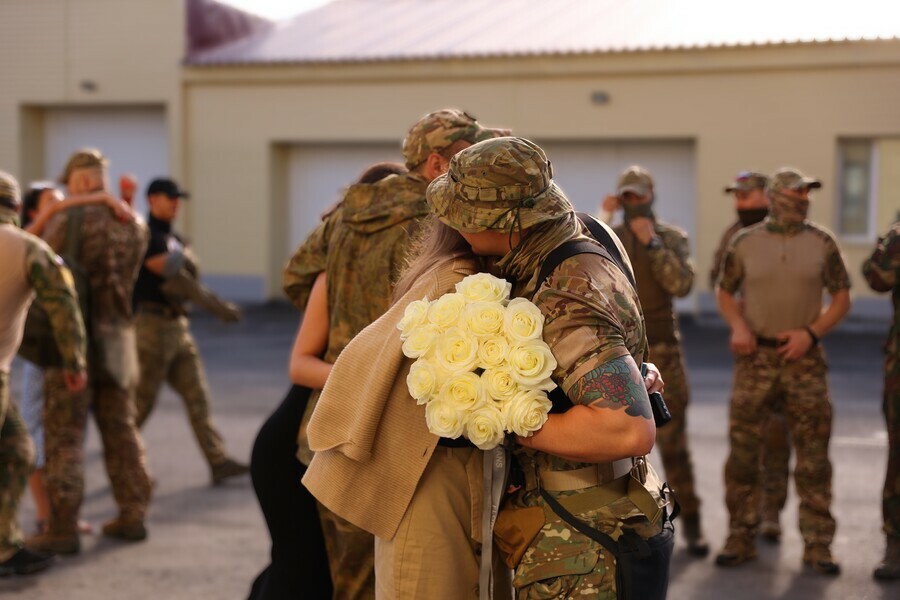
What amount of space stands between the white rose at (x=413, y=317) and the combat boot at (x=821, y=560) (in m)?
4.12

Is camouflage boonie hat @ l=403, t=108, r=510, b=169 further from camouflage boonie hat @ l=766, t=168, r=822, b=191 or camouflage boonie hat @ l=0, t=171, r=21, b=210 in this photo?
camouflage boonie hat @ l=766, t=168, r=822, b=191

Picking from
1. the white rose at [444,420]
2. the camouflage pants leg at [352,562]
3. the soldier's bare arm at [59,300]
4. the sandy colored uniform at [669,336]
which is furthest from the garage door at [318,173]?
the white rose at [444,420]

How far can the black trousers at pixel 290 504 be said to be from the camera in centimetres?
437

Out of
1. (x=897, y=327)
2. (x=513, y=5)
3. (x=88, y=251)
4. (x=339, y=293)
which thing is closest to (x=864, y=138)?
(x=513, y=5)

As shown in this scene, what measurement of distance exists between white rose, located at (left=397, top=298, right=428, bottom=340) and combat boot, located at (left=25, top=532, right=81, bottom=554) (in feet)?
14.1

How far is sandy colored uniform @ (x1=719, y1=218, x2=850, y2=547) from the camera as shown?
21.4 feet

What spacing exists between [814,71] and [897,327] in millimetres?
12567

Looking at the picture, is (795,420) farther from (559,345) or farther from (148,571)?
(559,345)

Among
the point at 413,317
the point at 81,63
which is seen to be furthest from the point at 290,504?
the point at 81,63

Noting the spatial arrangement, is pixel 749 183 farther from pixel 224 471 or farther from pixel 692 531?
pixel 224 471

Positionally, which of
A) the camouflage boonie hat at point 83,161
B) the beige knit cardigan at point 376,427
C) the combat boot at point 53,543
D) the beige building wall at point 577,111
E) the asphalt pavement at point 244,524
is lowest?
the asphalt pavement at point 244,524

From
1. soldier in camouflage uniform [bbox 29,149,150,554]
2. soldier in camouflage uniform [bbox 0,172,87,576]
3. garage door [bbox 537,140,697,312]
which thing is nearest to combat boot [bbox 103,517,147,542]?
soldier in camouflage uniform [bbox 29,149,150,554]

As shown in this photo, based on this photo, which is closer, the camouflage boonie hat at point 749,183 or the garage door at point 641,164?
the camouflage boonie hat at point 749,183

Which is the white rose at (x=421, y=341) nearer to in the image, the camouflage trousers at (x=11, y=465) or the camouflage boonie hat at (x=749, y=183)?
the camouflage trousers at (x=11, y=465)
